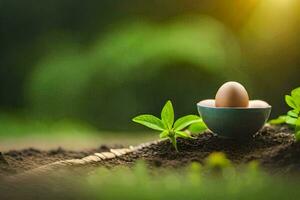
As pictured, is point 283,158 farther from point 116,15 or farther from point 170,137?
point 116,15

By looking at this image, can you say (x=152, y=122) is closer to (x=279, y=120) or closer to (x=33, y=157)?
(x=33, y=157)

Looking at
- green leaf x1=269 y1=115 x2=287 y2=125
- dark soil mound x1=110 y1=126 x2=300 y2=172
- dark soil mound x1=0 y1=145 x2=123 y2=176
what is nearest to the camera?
dark soil mound x1=110 y1=126 x2=300 y2=172

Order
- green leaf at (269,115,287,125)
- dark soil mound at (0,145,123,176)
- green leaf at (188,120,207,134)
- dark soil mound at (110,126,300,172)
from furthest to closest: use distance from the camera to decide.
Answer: green leaf at (269,115,287,125)
green leaf at (188,120,207,134)
dark soil mound at (0,145,123,176)
dark soil mound at (110,126,300,172)

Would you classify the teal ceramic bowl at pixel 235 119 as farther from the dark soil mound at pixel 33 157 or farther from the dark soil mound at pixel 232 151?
the dark soil mound at pixel 33 157

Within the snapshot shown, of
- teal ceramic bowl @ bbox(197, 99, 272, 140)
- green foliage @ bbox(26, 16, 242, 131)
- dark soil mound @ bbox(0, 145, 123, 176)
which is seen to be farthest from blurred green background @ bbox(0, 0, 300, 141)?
teal ceramic bowl @ bbox(197, 99, 272, 140)

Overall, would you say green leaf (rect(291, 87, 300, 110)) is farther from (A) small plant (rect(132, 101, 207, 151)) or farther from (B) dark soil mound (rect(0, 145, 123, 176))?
(B) dark soil mound (rect(0, 145, 123, 176))

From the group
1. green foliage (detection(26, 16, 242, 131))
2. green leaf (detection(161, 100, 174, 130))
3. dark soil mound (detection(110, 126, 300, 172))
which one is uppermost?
green foliage (detection(26, 16, 242, 131))

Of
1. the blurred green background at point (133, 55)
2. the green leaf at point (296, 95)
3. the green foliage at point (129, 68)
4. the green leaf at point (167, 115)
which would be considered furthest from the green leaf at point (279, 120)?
the green leaf at point (167, 115)
